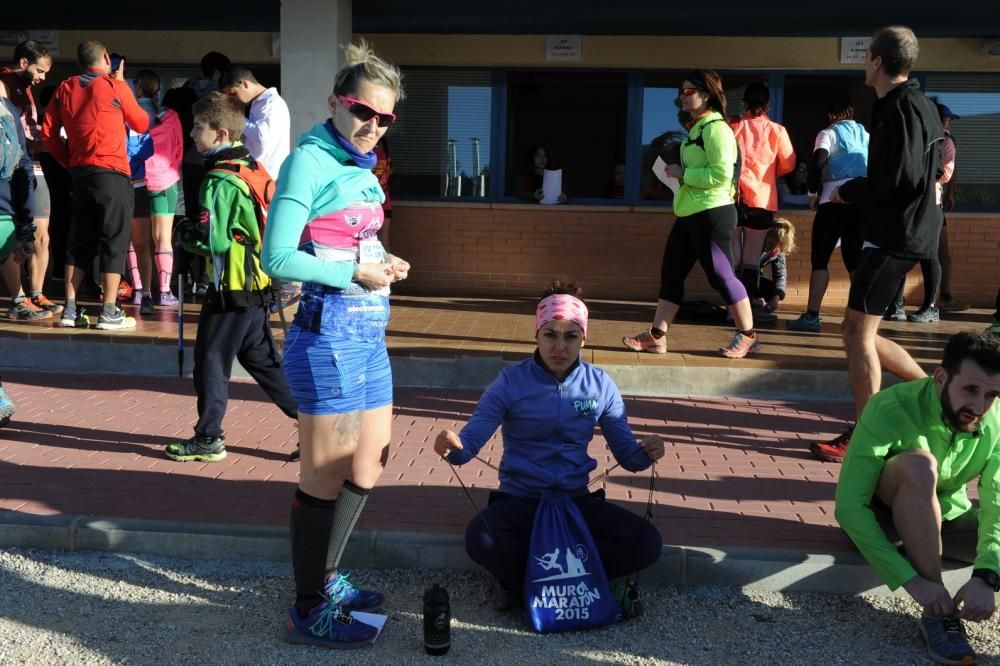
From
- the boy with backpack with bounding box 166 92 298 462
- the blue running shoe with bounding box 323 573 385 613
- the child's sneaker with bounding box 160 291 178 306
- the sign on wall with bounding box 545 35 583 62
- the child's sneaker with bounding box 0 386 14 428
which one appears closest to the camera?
the blue running shoe with bounding box 323 573 385 613

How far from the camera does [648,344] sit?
25.0ft

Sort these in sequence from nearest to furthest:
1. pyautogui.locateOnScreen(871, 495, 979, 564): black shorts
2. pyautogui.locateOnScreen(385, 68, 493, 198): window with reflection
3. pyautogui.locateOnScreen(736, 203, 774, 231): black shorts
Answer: pyautogui.locateOnScreen(871, 495, 979, 564): black shorts
pyautogui.locateOnScreen(736, 203, 774, 231): black shorts
pyautogui.locateOnScreen(385, 68, 493, 198): window with reflection

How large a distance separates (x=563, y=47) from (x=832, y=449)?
5992mm

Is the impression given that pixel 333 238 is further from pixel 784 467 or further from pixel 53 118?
pixel 53 118

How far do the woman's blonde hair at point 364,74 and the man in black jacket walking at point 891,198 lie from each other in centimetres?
274

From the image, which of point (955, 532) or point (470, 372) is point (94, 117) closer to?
point (470, 372)

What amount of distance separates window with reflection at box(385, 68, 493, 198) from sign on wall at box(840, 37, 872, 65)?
350 centimetres

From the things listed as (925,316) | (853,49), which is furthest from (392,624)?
(853,49)

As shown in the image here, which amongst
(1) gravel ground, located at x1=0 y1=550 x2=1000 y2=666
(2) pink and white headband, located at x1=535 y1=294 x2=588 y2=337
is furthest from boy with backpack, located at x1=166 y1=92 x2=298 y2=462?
(2) pink and white headband, located at x1=535 y1=294 x2=588 y2=337

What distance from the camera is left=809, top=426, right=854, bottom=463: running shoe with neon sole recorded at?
573 centimetres

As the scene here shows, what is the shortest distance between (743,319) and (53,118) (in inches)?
207

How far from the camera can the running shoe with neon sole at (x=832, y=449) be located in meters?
5.73

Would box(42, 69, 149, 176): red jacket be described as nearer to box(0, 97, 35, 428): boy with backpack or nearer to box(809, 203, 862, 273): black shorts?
box(0, 97, 35, 428): boy with backpack

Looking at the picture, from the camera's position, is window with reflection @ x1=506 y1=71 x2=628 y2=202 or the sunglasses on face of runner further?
window with reflection @ x1=506 y1=71 x2=628 y2=202
